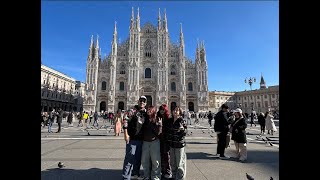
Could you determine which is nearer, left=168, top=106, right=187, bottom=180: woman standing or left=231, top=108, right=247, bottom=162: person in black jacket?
left=168, top=106, right=187, bottom=180: woman standing

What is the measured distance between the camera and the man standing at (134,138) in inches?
163

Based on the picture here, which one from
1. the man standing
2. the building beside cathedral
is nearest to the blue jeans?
the man standing

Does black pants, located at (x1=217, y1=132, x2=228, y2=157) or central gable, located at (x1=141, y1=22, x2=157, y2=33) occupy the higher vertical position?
central gable, located at (x1=141, y1=22, x2=157, y2=33)

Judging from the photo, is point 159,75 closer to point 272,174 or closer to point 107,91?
point 107,91

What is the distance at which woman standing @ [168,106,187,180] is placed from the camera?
4.38 m

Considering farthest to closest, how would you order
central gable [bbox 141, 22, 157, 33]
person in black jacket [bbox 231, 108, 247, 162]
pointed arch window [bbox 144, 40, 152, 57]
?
central gable [bbox 141, 22, 157, 33], pointed arch window [bbox 144, 40, 152, 57], person in black jacket [bbox 231, 108, 247, 162]

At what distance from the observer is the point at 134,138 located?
428 cm

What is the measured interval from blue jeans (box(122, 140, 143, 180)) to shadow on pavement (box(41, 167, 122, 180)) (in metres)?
0.47

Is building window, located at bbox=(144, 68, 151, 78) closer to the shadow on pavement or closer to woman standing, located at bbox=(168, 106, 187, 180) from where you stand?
the shadow on pavement

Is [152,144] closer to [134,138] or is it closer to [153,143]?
[153,143]

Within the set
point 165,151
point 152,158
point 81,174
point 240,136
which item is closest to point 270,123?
point 240,136
